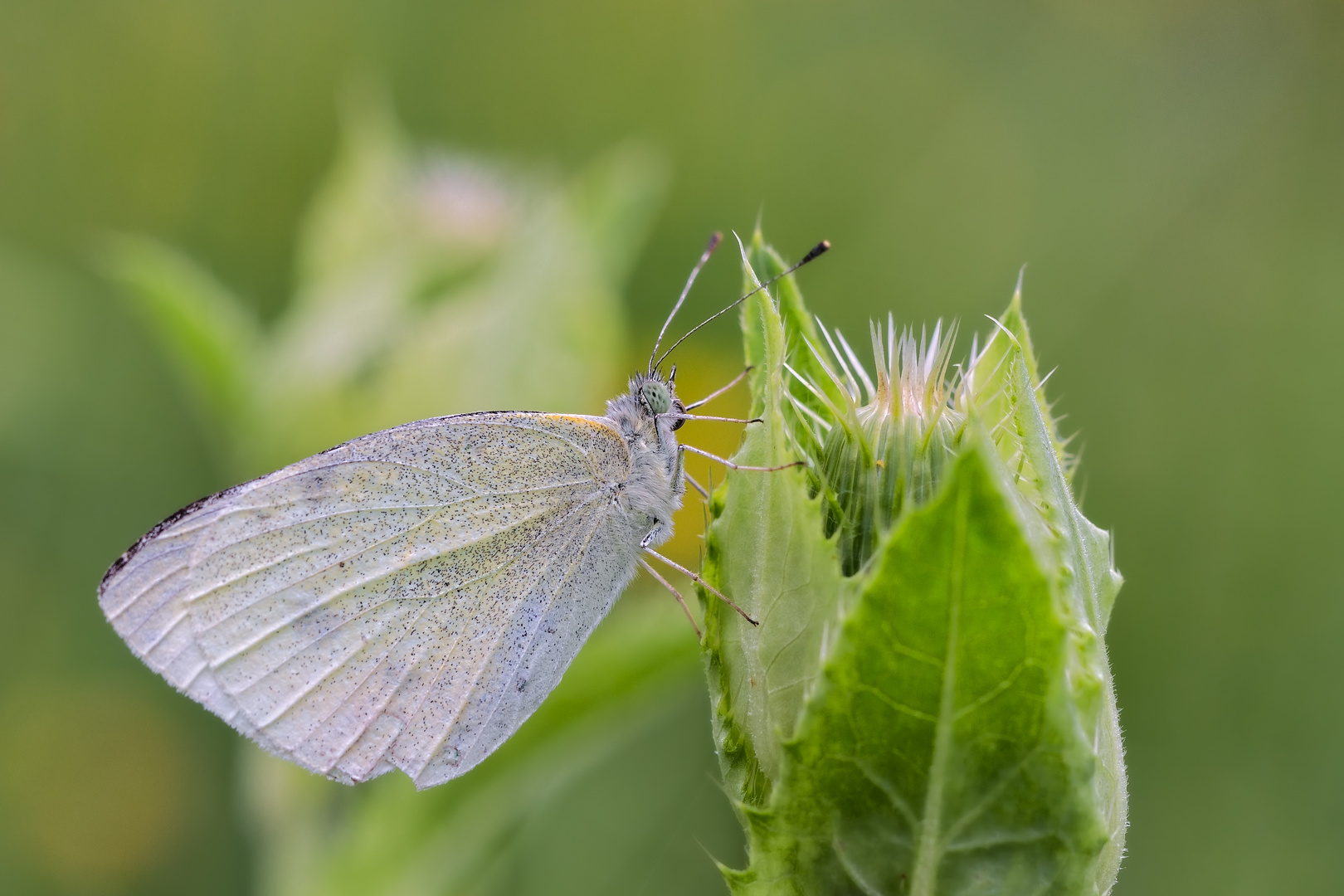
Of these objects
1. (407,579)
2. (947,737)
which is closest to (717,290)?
(407,579)

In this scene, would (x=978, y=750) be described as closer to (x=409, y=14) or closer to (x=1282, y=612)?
(x=1282, y=612)

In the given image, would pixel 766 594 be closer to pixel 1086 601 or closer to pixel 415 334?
pixel 1086 601

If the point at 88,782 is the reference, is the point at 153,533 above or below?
above

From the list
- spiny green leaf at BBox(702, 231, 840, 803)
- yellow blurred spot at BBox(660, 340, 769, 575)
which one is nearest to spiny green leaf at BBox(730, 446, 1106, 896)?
spiny green leaf at BBox(702, 231, 840, 803)

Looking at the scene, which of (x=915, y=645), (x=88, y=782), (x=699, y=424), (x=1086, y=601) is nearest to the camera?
(x=915, y=645)

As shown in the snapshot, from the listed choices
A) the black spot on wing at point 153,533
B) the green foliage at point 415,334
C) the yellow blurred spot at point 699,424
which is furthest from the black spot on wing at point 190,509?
the yellow blurred spot at point 699,424

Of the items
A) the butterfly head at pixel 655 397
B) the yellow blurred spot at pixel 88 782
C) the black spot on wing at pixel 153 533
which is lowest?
the yellow blurred spot at pixel 88 782

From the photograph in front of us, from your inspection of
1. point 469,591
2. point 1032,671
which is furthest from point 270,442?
point 1032,671

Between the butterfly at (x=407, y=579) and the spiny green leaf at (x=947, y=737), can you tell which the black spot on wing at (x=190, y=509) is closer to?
the butterfly at (x=407, y=579)
